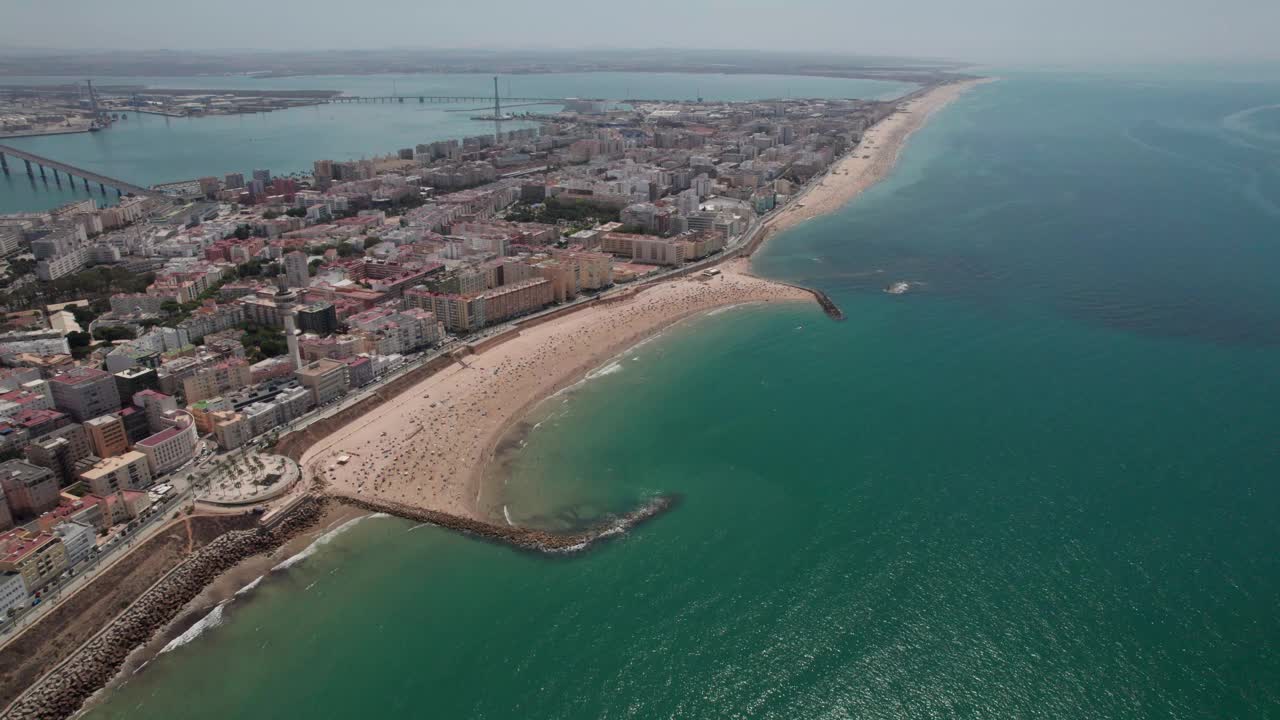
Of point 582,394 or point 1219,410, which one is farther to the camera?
point 582,394

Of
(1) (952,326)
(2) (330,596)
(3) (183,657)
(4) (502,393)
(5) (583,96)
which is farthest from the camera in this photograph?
(5) (583,96)

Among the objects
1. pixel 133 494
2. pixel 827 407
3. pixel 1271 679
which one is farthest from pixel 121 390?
pixel 1271 679

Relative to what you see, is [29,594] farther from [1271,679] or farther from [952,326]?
[952,326]

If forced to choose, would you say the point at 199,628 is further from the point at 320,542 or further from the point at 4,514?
the point at 4,514

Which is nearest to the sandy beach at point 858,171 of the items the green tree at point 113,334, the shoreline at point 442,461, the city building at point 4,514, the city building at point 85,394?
the shoreline at point 442,461

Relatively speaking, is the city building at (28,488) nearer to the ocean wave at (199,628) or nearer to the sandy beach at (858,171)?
the ocean wave at (199,628)
